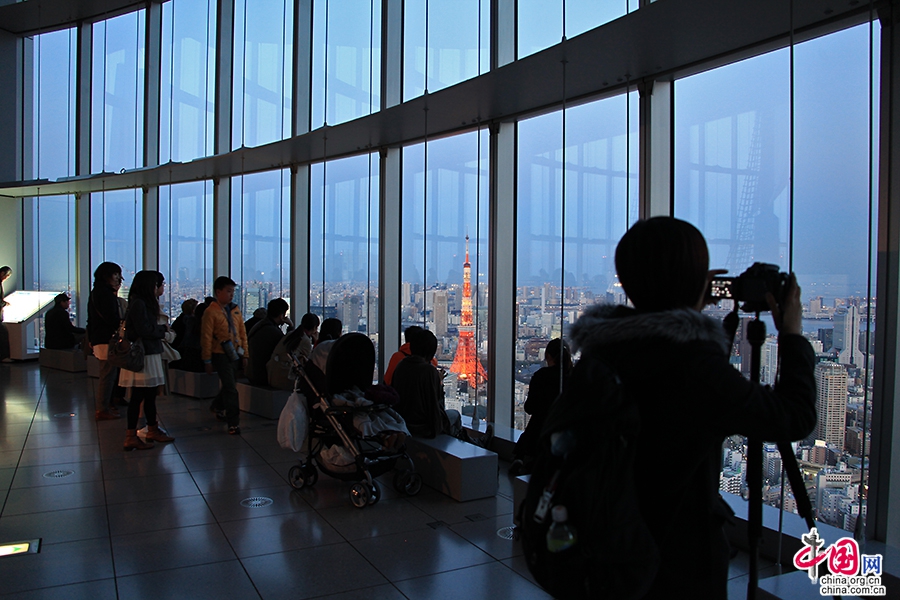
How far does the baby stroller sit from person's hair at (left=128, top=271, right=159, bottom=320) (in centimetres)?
209

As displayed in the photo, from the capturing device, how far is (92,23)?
14.3 metres

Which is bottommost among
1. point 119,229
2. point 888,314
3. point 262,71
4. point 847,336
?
point 847,336

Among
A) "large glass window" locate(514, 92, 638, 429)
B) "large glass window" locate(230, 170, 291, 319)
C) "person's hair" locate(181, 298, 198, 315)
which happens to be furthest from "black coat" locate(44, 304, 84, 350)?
"large glass window" locate(514, 92, 638, 429)

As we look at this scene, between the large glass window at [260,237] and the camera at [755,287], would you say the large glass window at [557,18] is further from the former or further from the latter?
the large glass window at [260,237]

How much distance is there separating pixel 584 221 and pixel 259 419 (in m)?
4.85

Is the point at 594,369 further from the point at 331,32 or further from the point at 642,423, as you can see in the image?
the point at 331,32

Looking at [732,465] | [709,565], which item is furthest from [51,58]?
[709,565]

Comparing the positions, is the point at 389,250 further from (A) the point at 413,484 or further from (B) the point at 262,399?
(A) the point at 413,484

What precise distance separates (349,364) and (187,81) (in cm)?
1025

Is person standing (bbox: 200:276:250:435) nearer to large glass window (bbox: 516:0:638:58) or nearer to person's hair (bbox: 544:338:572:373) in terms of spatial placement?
person's hair (bbox: 544:338:572:373)

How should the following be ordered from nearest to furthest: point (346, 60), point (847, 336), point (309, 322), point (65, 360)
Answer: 1. point (847, 336)
2. point (309, 322)
3. point (346, 60)
4. point (65, 360)

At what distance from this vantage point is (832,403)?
154 inches

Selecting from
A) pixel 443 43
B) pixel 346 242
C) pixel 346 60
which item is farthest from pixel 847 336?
pixel 346 60

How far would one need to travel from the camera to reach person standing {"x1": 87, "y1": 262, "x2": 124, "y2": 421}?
23.3 feet
